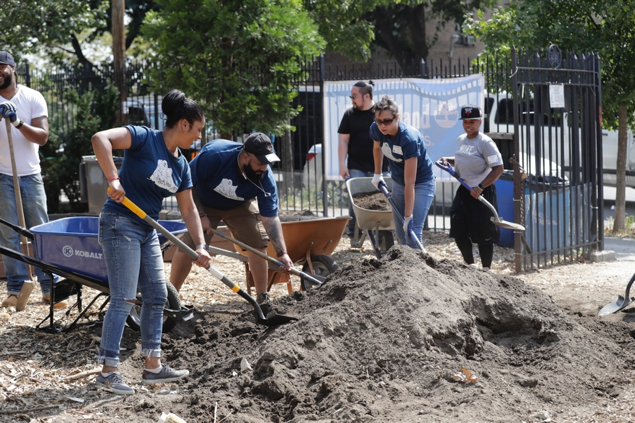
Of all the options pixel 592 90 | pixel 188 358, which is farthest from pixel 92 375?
pixel 592 90

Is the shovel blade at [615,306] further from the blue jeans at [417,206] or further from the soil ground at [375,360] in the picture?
the blue jeans at [417,206]

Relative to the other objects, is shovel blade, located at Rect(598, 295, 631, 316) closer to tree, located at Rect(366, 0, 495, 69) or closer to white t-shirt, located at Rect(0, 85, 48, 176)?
white t-shirt, located at Rect(0, 85, 48, 176)

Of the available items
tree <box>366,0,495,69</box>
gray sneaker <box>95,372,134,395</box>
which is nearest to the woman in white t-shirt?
gray sneaker <box>95,372,134,395</box>

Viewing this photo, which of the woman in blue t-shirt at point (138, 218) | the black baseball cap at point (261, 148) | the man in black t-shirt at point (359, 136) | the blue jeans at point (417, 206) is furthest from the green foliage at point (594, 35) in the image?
the woman in blue t-shirt at point (138, 218)

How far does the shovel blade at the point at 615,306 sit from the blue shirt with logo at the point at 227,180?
2.74m

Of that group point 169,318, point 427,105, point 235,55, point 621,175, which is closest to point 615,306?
point 169,318

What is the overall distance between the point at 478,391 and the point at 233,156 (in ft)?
8.93

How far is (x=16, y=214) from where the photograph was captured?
6746mm

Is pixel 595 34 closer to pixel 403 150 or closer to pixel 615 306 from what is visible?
pixel 403 150

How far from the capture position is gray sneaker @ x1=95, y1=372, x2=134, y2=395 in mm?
4591

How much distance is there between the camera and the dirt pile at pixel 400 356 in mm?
4215

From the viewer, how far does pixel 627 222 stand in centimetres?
1202

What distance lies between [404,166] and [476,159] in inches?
38.4

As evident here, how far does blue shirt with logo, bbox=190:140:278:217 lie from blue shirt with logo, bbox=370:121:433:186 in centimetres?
131
